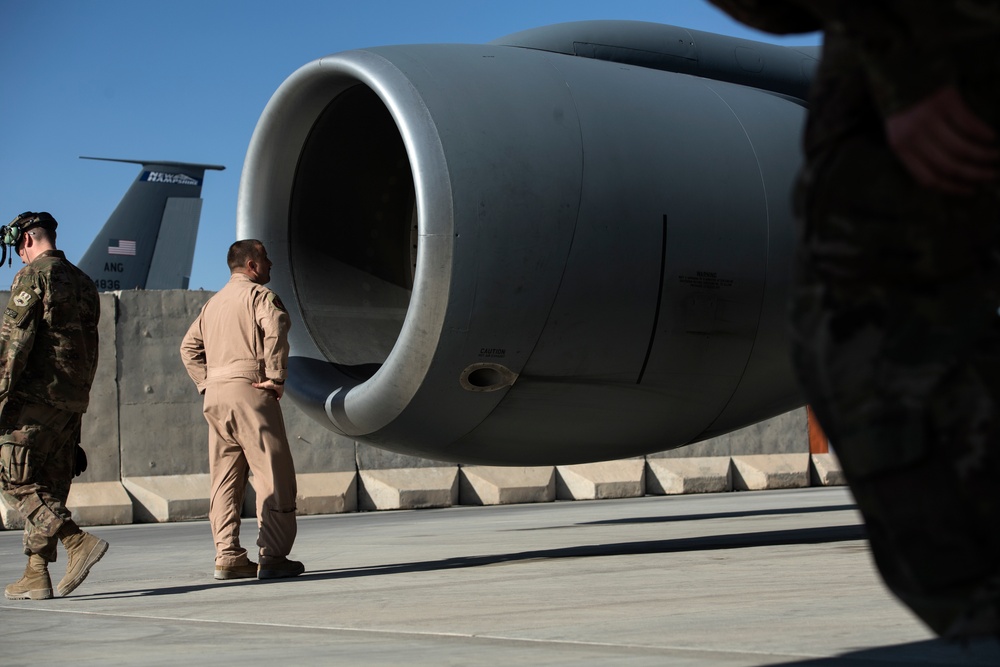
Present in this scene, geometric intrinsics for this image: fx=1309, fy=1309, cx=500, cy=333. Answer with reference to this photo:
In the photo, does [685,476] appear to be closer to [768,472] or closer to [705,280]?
[768,472]

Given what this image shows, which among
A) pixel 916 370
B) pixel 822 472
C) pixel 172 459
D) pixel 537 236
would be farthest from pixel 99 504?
pixel 916 370

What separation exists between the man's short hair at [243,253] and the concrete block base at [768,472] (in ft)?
35.0

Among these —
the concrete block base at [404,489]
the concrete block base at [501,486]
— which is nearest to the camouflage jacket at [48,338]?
the concrete block base at [404,489]

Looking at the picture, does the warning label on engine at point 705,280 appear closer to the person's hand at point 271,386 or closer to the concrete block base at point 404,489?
the person's hand at point 271,386

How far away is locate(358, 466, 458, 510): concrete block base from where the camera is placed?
42.8ft

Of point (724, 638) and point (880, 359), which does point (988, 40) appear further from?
point (724, 638)

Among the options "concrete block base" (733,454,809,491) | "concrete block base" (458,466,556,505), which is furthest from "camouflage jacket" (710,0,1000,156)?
"concrete block base" (733,454,809,491)

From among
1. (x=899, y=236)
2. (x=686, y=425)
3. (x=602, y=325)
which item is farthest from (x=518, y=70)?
(x=899, y=236)

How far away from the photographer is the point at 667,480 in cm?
1506

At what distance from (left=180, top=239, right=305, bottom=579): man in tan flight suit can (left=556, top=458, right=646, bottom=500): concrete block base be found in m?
8.49

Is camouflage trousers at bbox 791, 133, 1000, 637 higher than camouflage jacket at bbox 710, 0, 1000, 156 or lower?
lower

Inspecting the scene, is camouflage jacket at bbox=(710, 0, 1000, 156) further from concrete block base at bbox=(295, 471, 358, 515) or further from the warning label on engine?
concrete block base at bbox=(295, 471, 358, 515)

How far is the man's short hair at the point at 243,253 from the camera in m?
5.89

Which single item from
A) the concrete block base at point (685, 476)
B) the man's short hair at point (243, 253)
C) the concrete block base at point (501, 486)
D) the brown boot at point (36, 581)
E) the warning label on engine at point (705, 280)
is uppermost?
the man's short hair at point (243, 253)
